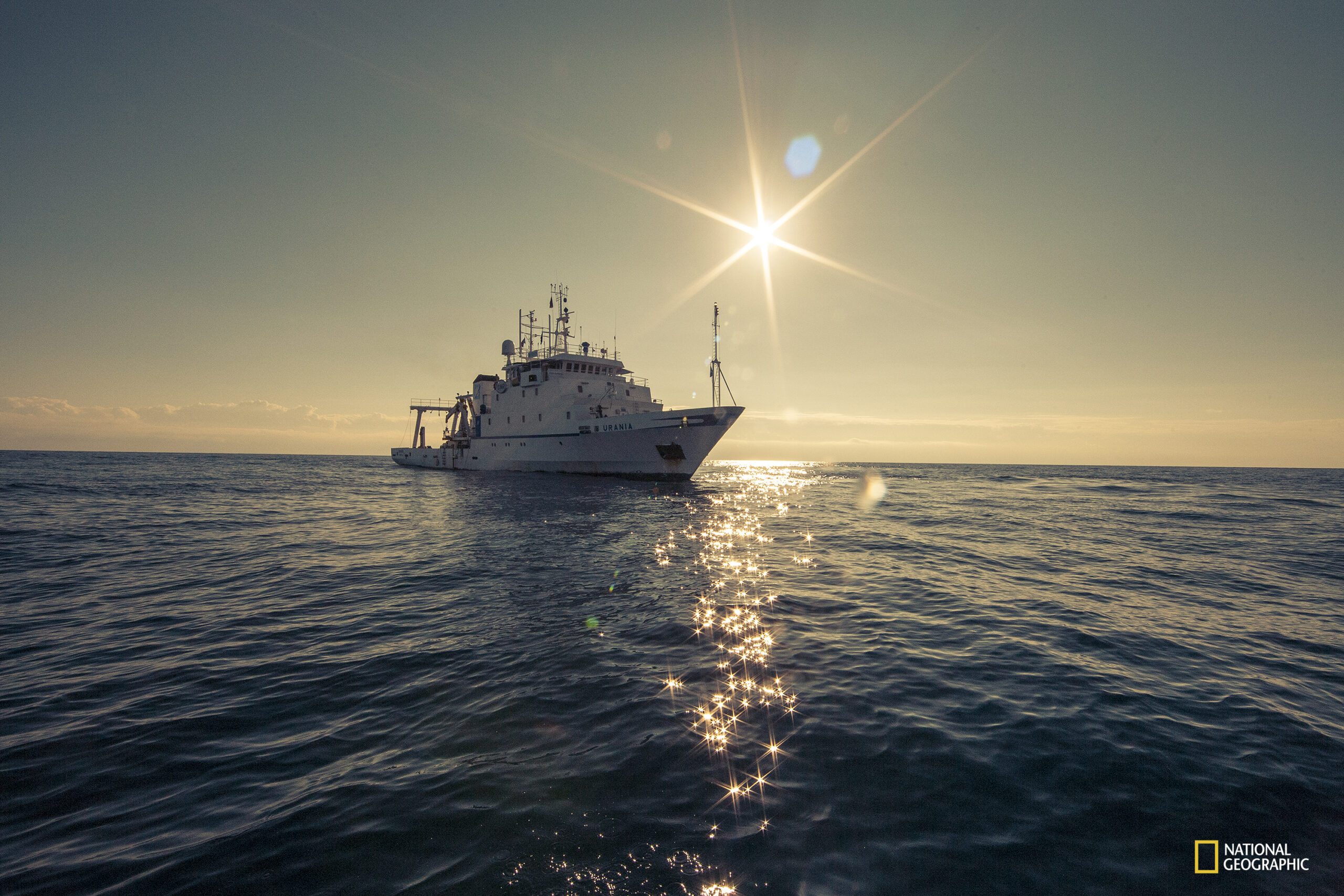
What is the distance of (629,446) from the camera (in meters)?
35.5

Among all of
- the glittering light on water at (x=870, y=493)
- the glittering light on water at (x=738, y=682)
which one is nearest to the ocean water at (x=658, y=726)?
the glittering light on water at (x=738, y=682)

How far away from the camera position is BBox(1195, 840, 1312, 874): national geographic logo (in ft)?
10.5

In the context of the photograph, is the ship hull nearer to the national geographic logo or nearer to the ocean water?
the ocean water

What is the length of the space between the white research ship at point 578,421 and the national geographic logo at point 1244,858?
2868 centimetres

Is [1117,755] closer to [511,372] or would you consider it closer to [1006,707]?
[1006,707]

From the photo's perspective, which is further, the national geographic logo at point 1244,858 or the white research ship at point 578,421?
the white research ship at point 578,421

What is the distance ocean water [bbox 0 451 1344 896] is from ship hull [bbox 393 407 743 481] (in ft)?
67.2

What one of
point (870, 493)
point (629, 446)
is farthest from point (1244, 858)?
point (870, 493)

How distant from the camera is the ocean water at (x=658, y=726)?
3115mm

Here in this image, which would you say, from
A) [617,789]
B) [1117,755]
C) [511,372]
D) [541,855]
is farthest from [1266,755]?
[511,372]

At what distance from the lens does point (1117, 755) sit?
4.36 meters

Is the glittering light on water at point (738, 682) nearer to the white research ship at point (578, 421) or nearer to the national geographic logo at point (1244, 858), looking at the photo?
the national geographic logo at point (1244, 858)

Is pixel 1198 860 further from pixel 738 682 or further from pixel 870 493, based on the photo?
pixel 870 493

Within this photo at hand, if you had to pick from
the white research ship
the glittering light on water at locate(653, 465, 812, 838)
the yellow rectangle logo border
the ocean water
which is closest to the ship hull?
the white research ship
